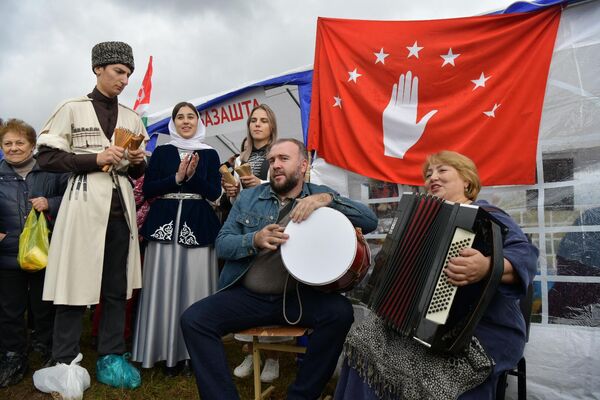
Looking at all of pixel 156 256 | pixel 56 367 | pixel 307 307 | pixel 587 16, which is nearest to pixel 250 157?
pixel 156 256

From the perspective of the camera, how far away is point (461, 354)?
187 cm

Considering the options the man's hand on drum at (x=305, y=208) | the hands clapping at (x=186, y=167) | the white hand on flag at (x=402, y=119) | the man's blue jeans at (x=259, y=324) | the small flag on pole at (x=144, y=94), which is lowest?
the man's blue jeans at (x=259, y=324)

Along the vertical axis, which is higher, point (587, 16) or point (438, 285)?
point (587, 16)

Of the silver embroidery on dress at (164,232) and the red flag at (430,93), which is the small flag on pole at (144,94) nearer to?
the red flag at (430,93)

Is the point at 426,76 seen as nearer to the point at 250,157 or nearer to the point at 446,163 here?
the point at 446,163

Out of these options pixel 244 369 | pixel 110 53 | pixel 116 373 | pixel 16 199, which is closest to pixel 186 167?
pixel 110 53

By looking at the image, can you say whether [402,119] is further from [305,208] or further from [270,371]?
[270,371]

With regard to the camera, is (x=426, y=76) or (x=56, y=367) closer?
(x=56, y=367)

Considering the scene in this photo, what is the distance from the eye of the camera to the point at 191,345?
2.43m

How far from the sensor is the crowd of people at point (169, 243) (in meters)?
2.44

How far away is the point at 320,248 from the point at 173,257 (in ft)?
4.07

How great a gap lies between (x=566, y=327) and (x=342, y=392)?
1509mm

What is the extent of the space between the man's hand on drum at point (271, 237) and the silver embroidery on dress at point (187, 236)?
81 cm

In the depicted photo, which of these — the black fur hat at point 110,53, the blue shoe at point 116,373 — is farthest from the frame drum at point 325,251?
the black fur hat at point 110,53
